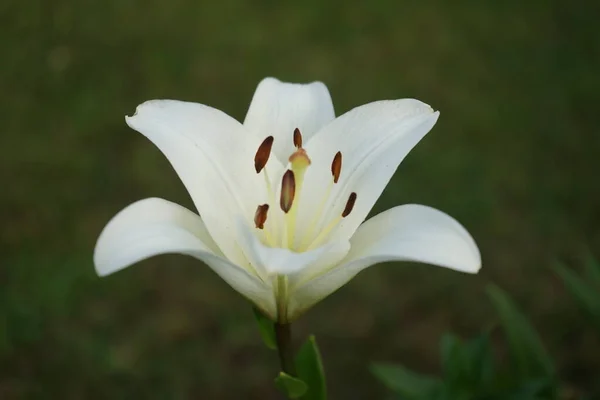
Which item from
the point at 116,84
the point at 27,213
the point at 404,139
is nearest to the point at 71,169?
the point at 27,213

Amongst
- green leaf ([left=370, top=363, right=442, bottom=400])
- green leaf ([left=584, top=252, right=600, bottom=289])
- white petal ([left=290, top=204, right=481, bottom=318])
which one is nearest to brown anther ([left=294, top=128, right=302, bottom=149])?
A: white petal ([left=290, top=204, right=481, bottom=318])

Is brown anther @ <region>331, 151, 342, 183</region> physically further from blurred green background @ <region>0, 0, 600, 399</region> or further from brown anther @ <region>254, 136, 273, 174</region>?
blurred green background @ <region>0, 0, 600, 399</region>

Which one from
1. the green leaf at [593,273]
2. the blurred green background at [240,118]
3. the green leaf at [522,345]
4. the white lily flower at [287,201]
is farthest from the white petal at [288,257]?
the blurred green background at [240,118]

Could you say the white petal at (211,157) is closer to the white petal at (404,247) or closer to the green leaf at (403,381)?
the white petal at (404,247)

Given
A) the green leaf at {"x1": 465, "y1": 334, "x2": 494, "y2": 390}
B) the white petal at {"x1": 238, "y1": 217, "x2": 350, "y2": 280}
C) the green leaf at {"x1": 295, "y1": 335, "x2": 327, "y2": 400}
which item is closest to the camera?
the white petal at {"x1": 238, "y1": 217, "x2": 350, "y2": 280}

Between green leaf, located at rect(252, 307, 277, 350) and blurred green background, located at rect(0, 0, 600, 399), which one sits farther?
blurred green background, located at rect(0, 0, 600, 399)

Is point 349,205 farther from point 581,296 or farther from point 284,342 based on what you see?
point 581,296

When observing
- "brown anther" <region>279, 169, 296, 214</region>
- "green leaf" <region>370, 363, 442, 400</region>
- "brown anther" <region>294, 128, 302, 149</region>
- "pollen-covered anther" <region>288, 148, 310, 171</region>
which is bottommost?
"green leaf" <region>370, 363, 442, 400</region>

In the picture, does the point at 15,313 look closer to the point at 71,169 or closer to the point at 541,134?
the point at 71,169
